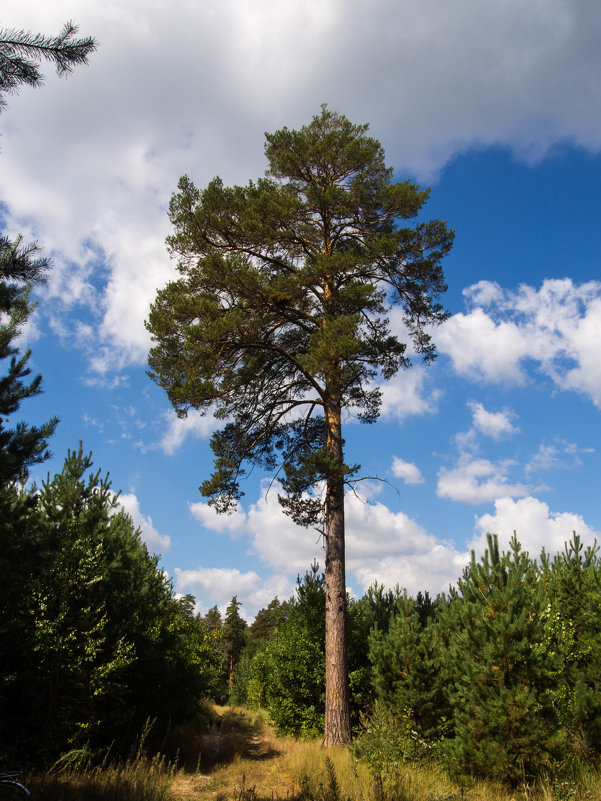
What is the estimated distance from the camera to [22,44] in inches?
179

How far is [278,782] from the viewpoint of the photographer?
A: 922cm

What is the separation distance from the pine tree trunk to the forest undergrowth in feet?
1.93

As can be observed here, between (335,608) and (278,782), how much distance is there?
330cm

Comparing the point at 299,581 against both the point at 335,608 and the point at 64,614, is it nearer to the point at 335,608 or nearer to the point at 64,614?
the point at 335,608

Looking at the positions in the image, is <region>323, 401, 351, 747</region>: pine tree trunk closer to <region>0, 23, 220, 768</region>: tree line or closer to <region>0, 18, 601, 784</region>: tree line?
<region>0, 18, 601, 784</region>: tree line

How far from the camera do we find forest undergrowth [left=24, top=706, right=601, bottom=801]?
5.98 meters

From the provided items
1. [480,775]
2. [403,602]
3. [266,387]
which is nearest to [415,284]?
[266,387]

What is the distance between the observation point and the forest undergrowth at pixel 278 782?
19.6 feet

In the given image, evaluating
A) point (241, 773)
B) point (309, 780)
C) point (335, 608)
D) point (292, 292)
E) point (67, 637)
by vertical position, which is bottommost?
point (241, 773)

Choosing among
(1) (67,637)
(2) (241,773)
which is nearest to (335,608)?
(2) (241,773)

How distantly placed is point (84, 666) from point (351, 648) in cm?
688

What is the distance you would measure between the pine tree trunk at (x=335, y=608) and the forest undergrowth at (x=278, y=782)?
23.2 inches

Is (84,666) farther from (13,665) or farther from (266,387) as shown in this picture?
(266,387)

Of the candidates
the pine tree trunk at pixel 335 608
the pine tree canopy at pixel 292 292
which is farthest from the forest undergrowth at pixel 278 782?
the pine tree canopy at pixel 292 292
